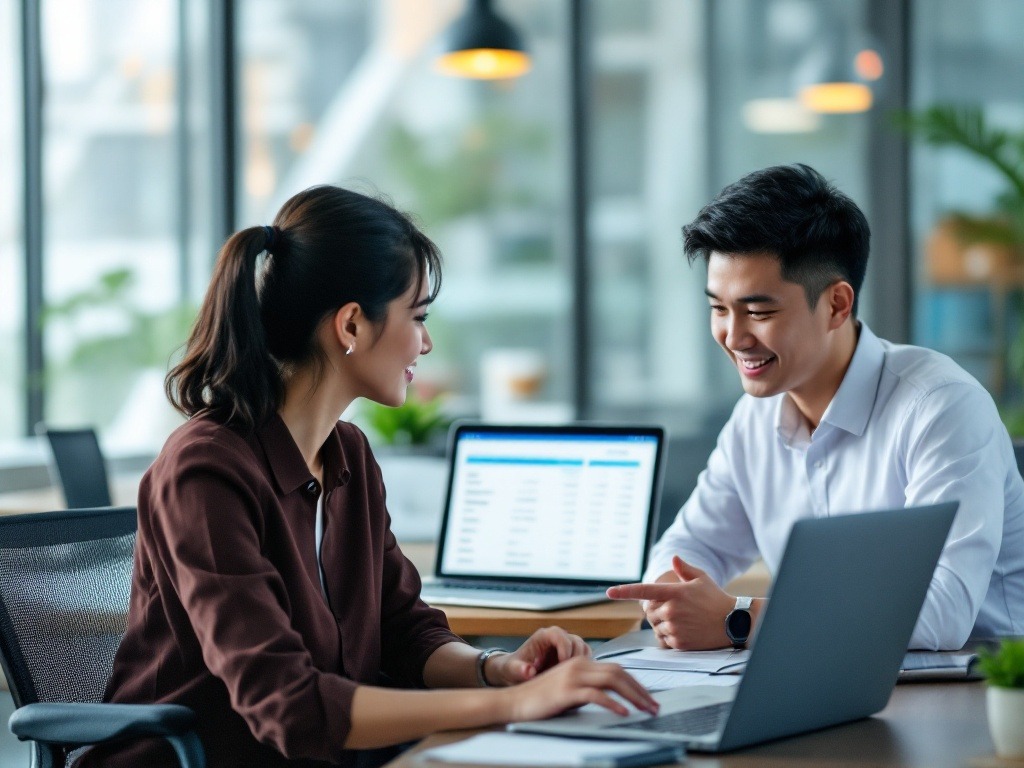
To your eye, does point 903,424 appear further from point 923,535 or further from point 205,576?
point 205,576

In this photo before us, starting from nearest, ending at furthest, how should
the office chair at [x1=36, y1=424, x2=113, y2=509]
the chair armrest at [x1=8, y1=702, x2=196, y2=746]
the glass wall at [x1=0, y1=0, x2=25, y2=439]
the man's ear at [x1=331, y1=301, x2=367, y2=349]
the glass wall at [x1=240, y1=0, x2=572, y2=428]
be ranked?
the chair armrest at [x1=8, y1=702, x2=196, y2=746]
the man's ear at [x1=331, y1=301, x2=367, y2=349]
the office chair at [x1=36, y1=424, x2=113, y2=509]
the glass wall at [x1=0, y1=0, x2=25, y2=439]
the glass wall at [x1=240, y1=0, x2=572, y2=428]

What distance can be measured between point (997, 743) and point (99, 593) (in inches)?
49.0

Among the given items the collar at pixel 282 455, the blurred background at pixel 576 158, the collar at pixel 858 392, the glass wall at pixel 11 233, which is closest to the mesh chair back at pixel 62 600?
the collar at pixel 282 455

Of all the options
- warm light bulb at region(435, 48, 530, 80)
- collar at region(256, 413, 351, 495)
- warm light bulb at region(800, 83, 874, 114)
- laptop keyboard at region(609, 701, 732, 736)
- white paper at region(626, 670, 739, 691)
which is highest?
warm light bulb at region(435, 48, 530, 80)

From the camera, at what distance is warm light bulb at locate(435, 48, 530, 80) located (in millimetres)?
5098

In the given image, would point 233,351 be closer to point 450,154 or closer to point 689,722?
point 689,722

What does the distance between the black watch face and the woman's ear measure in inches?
23.9

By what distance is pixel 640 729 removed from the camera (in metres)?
1.30

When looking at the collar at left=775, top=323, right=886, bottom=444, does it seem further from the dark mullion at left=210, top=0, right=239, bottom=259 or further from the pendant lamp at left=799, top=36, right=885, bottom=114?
the dark mullion at left=210, top=0, right=239, bottom=259

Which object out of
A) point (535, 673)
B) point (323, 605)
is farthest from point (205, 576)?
point (535, 673)

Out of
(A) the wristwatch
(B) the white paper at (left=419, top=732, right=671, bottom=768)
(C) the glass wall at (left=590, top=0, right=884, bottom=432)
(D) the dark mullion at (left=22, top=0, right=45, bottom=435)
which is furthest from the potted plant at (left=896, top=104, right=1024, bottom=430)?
(B) the white paper at (left=419, top=732, right=671, bottom=768)

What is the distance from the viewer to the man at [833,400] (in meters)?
1.93

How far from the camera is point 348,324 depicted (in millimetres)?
1729

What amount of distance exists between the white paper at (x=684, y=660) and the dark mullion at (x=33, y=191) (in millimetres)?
3637
